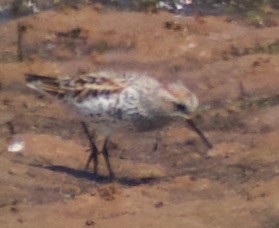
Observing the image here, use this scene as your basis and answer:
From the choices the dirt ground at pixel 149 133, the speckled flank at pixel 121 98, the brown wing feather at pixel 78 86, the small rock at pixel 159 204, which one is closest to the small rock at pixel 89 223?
the dirt ground at pixel 149 133

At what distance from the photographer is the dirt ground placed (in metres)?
8.34

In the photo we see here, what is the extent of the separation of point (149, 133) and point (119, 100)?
79 cm

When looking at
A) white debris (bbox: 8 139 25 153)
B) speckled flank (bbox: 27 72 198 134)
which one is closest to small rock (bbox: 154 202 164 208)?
speckled flank (bbox: 27 72 198 134)

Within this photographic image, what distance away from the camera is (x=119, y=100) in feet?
29.0

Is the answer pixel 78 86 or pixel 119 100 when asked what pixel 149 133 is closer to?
pixel 119 100

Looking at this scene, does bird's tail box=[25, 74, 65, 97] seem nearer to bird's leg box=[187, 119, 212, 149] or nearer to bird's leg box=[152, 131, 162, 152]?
bird's leg box=[152, 131, 162, 152]

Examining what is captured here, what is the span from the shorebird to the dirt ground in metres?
0.27

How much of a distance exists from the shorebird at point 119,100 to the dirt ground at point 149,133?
0.89 ft

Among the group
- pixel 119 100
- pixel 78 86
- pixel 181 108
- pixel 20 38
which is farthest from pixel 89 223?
pixel 20 38

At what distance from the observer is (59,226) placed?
809 cm

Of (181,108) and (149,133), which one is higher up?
(181,108)

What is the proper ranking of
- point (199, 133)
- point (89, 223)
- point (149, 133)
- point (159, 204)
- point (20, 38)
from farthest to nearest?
point (20, 38)
point (149, 133)
point (199, 133)
point (159, 204)
point (89, 223)

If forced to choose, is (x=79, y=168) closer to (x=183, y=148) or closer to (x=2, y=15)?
(x=183, y=148)

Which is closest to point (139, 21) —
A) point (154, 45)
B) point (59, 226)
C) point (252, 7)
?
point (154, 45)
